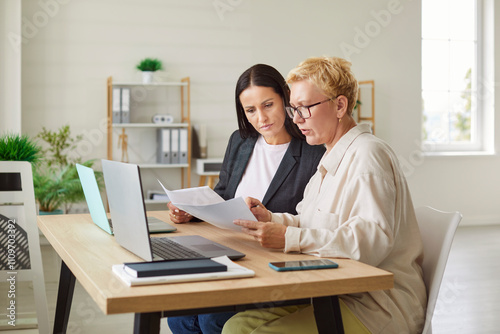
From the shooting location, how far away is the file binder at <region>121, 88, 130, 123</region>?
16.9ft

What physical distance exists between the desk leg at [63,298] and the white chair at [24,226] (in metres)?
0.14

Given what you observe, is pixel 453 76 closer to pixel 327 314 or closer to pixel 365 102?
pixel 365 102

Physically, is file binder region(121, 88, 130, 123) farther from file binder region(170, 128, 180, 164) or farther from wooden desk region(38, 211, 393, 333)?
wooden desk region(38, 211, 393, 333)

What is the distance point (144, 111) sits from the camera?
18.1ft

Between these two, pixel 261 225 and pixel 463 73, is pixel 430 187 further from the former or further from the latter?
pixel 261 225

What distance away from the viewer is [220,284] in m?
1.17

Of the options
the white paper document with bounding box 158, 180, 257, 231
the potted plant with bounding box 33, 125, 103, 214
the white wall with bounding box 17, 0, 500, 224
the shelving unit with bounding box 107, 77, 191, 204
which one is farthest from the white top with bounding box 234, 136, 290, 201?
the white wall with bounding box 17, 0, 500, 224

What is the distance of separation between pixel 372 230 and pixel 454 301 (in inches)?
94.3

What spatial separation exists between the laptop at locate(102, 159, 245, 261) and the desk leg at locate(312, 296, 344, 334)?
0.23m

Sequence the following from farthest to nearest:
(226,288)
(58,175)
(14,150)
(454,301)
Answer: (58,175), (454,301), (14,150), (226,288)

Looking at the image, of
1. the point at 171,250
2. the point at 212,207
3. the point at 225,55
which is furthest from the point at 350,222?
the point at 225,55

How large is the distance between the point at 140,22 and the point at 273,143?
3.47 metres

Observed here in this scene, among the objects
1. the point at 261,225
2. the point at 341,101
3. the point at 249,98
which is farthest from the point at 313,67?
the point at 249,98

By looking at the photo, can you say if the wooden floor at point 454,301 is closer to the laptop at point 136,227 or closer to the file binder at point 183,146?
the file binder at point 183,146
